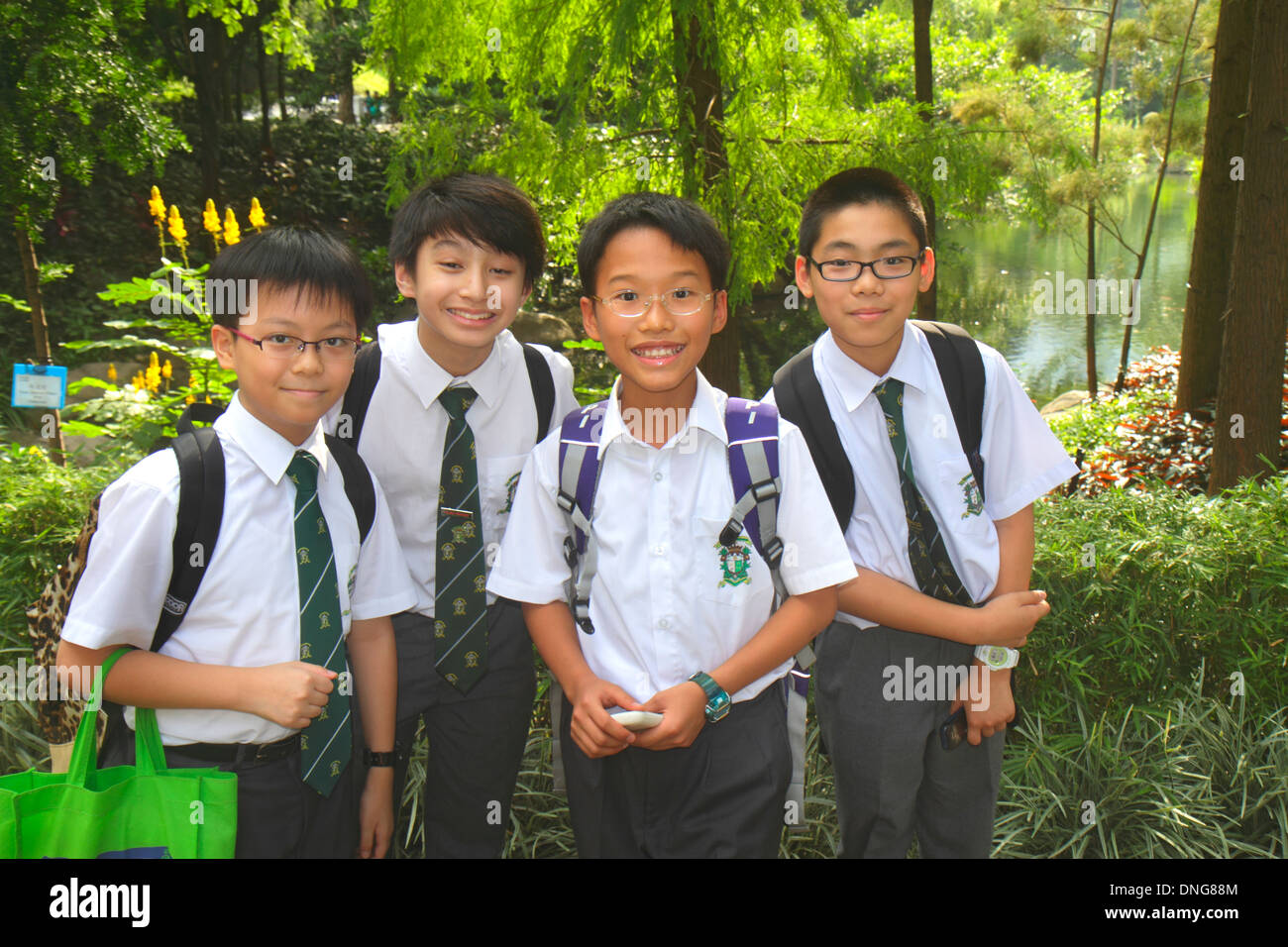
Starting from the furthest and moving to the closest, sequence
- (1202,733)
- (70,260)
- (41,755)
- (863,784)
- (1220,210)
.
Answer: (70,260)
(1220,210)
(41,755)
(1202,733)
(863,784)

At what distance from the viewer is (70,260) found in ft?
39.2

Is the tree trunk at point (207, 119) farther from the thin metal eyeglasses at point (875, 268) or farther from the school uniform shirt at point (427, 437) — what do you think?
the thin metal eyeglasses at point (875, 268)

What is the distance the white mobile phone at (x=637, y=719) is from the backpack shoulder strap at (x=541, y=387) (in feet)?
2.67

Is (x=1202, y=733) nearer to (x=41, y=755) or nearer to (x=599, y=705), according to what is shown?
(x=599, y=705)

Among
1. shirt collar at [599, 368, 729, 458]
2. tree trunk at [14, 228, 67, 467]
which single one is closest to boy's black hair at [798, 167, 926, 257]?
shirt collar at [599, 368, 729, 458]

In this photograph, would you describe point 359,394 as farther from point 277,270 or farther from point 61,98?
point 61,98

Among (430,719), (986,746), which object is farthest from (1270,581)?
(430,719)

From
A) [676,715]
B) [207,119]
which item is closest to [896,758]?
[676,715]

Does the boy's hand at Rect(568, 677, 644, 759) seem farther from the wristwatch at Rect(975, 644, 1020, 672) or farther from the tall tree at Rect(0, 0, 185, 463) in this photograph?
the tall tree at Rect(0, 0, 185, 463)

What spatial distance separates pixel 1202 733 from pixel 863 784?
1.41 metres

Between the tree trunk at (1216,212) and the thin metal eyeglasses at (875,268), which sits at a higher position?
the tree trunk at (1216,212)

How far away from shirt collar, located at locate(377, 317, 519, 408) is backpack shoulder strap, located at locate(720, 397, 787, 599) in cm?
64

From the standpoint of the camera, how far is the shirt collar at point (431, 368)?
7.49ft

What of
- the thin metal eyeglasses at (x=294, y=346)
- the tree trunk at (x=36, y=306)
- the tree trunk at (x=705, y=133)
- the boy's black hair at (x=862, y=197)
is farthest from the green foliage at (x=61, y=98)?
the boy's black hair at (x=862, y=197)
